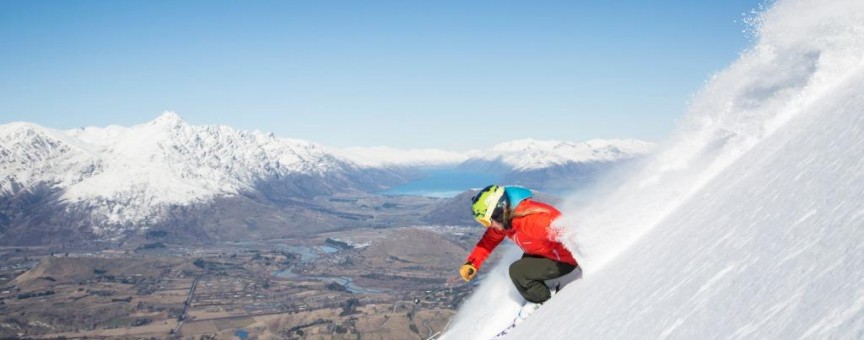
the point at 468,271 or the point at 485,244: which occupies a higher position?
the point at 485,244

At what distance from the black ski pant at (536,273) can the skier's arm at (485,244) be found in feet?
2.53

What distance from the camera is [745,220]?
7387 mm

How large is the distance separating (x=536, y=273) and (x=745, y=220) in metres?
3.97

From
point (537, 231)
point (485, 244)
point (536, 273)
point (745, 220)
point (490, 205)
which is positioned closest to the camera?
point (745, 220)

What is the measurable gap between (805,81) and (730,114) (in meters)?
1.92

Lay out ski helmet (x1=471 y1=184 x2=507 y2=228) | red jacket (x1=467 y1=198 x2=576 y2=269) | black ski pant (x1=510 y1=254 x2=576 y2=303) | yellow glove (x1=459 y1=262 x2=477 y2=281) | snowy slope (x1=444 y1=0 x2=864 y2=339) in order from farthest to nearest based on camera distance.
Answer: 1. yellow glove (x1=459 y1=262 x2=477 y2=281)
2. black ski pant (x1=510 y1=254 x2=576 y2=303)
3. ski helmet (x1=471 y1=184 x2=507 y2=228)
4. red jacket (x1=467 y1=198 x2=576 y2=269)
5. snowy slope (x1=444 y1=0 x2=864 y2=339)

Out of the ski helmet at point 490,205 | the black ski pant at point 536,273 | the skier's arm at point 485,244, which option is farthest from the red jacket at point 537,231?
the skier's arm at point 485,244

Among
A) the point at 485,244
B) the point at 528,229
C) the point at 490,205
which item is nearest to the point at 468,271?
the point at 485,244

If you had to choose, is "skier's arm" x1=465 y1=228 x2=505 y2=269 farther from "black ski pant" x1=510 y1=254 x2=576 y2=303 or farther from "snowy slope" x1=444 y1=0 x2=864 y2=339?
→ "snowy slope" x1=444 y1=0 x2=864 y2=339

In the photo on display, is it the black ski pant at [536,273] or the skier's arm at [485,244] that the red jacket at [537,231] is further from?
the skier's arm at [485,244]

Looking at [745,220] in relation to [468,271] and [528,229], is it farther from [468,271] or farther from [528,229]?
[468,271]

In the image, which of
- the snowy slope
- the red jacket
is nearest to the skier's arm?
the red jacket

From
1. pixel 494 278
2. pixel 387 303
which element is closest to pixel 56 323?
pixel 387 303

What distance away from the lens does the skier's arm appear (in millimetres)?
A: 11266
